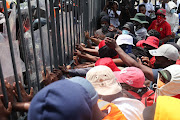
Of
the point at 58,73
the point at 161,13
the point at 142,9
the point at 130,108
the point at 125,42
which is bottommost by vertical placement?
the point at 130,108

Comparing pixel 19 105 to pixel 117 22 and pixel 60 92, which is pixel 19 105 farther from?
pixel 117 22

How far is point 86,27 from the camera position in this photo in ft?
10.6

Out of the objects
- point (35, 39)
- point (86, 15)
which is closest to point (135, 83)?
point (35, 39)

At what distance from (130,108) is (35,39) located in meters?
0.93

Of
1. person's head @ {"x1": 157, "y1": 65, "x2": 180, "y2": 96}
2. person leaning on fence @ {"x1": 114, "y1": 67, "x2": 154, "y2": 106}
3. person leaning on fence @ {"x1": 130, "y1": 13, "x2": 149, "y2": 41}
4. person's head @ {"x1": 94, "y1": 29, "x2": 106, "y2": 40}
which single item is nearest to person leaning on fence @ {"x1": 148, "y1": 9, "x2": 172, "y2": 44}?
person leaning on fence @ {"x1": 130, "y1": 13, "x2": 149, "y2": 41}

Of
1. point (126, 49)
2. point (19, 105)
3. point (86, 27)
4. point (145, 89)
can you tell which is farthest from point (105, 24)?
point (19, 105)

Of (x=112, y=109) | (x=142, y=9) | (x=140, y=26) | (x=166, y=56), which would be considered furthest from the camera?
(x=142, y=9)

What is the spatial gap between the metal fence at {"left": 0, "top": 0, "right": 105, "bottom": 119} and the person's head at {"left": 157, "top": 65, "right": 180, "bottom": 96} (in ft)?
3.38

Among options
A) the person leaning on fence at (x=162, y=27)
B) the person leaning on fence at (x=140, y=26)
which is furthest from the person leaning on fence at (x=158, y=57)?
the person leaning on fence at (x=162, y=27)

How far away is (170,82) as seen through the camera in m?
1.64

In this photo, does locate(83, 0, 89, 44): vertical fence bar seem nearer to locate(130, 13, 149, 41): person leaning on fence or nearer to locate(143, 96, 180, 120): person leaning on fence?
locate(130, 13, 149, 41): person leaning on fence

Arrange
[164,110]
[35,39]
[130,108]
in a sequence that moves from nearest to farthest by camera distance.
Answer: [164,110] < [130,108] < [35,39]

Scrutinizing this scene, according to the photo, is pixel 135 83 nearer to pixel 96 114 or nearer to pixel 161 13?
pixel 96 114

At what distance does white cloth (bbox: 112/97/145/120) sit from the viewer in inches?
55.4
